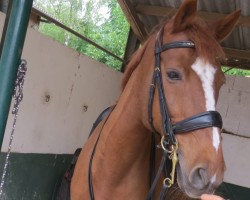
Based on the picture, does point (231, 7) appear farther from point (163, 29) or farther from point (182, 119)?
point (182, 119)

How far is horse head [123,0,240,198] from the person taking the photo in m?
1.38

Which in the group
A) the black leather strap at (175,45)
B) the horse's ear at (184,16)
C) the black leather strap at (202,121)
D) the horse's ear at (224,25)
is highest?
the horse's ear at (224,25)

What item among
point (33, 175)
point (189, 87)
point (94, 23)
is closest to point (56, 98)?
point (33, 175)

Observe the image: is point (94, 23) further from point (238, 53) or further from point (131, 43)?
point (238, 53)

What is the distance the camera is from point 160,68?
1649mm

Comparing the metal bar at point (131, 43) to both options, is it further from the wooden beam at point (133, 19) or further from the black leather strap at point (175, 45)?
the black leather strap at point (175, 45)

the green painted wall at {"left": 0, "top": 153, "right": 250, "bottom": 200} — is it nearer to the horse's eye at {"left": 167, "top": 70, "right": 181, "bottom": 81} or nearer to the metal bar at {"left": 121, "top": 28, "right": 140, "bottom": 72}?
the horse's eye at {"left": 167, "top": 70, "right": 181, "bottom": 81}

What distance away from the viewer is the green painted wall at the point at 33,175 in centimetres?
302

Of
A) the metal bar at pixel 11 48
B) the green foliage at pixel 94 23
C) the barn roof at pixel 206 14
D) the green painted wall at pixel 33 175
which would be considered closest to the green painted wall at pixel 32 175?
the green painted wall at pixel 33 175

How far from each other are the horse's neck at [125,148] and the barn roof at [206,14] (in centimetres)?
236

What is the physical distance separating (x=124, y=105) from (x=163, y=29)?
17.2 inches

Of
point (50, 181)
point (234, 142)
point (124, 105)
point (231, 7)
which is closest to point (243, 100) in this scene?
point (234, 142)

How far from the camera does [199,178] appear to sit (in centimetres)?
140

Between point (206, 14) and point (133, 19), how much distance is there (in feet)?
3.08
